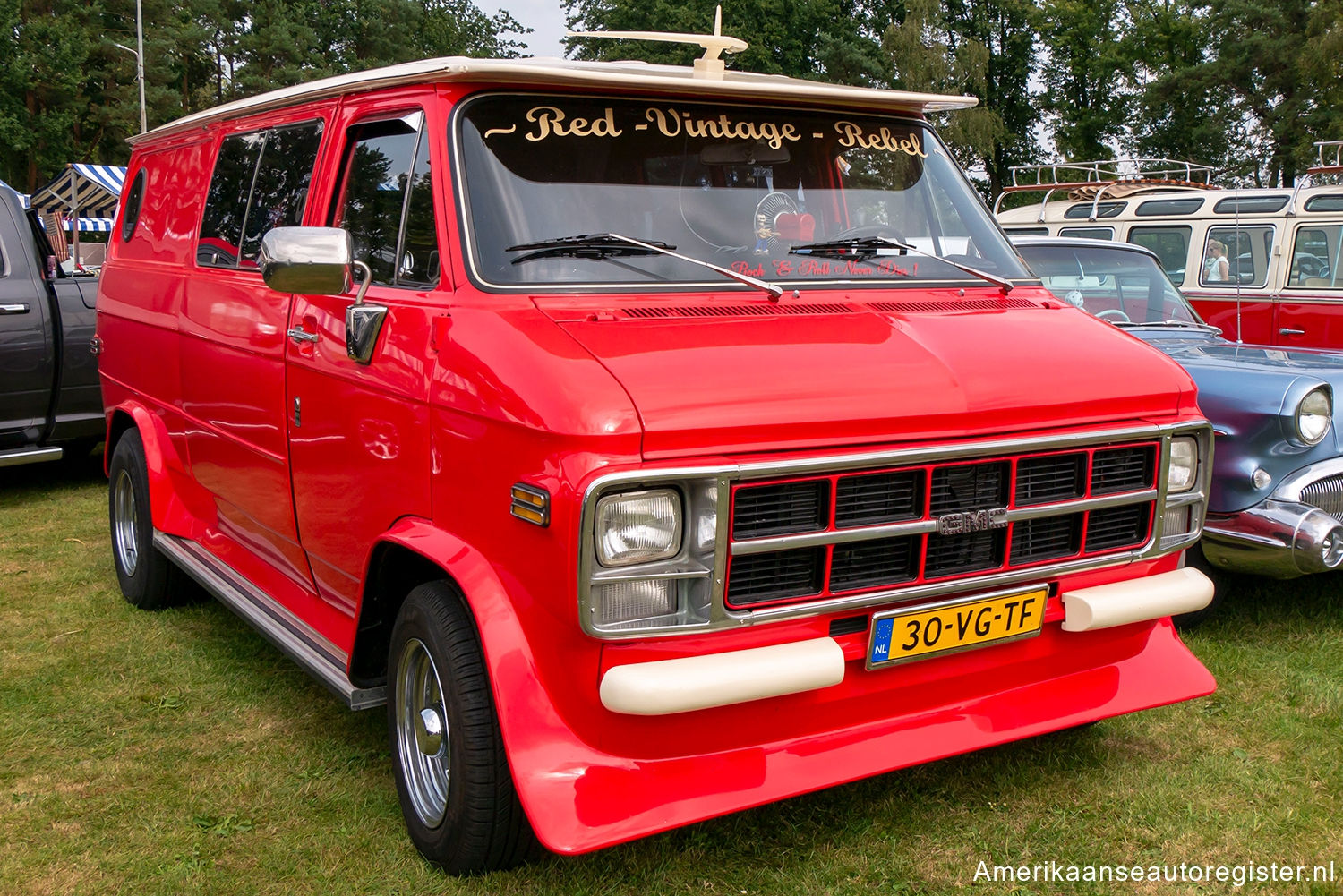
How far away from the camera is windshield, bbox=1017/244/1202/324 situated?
22.3 ft

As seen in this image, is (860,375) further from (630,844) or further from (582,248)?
(630,844)

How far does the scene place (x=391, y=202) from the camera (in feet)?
11.9

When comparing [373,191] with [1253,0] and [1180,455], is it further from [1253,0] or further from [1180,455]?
[1253,0]

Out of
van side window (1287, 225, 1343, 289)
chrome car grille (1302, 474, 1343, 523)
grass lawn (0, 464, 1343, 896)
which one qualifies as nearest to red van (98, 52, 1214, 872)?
grass lawn (0, 464, 1343, 896)

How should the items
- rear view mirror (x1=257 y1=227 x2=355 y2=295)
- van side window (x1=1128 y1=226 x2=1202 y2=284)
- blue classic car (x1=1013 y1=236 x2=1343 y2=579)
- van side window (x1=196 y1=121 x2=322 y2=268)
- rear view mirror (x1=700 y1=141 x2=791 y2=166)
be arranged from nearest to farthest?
1. rear view mirror (x1=257 y1=227 x2=355 y2=295)
2. rear view mirror (x1=700 y1=141 x2=791 y2=166)
3. van side window (x1=196 y1=121 x2=322 y2=268)
4. blue classic car (x1=1013 y1=236 x2=1343 y2=579)
5. van side window (x1=1128 y1=226 x2=1202 y2=284)

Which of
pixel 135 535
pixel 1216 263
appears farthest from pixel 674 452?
pixel 1216 263

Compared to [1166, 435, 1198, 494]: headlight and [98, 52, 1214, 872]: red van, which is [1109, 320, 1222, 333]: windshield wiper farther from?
[1166, 435, 1198, 494]: headlight

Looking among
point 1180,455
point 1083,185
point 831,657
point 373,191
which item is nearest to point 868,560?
point 831,657

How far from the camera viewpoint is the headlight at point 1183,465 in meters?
3.49

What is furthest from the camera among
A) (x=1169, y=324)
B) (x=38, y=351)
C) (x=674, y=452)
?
(x=38, y=351)

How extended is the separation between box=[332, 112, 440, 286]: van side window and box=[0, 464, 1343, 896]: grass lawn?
1.70m

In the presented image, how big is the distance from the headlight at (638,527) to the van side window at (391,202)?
3.42 ft

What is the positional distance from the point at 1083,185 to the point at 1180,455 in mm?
10482

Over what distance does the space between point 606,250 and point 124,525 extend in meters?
3.75
